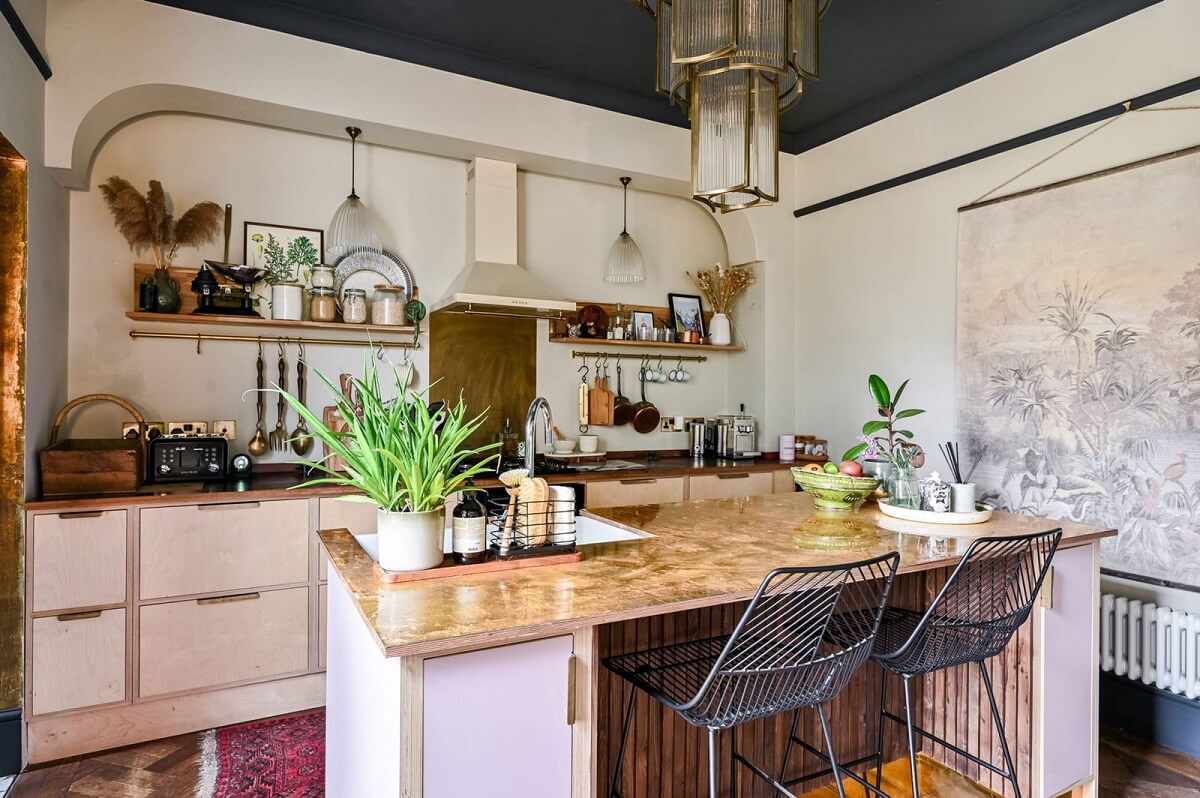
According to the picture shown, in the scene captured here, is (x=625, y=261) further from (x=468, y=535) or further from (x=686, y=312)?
(x=468, y=535)

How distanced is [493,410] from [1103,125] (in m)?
3.32

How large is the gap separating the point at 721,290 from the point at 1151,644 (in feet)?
9.83

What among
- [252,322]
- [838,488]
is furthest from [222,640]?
[838,488]

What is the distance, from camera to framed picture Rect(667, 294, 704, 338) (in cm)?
471

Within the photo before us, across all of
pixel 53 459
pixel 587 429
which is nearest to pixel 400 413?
pixel 53 459

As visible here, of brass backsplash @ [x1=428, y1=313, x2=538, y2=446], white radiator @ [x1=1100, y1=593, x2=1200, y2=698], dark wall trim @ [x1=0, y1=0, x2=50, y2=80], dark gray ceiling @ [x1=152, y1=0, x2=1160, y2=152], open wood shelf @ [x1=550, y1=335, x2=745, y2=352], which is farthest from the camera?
open wood shelf @ [x1=550, y1=335, x2=745, y2=352]

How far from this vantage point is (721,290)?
4.75 meters

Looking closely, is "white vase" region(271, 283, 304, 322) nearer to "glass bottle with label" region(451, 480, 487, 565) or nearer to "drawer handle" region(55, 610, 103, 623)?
"drawer handle" region(55, 610, 103, 623)

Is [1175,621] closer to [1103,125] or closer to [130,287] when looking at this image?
[1103,125]

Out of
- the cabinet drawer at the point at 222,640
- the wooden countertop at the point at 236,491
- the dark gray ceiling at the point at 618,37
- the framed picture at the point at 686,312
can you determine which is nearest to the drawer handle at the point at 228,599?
the cabinet drawer at the point at 222,640

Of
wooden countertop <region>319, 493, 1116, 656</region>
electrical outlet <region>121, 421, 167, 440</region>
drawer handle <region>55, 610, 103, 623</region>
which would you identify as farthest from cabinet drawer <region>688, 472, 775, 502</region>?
drawer handle <region>55, 610, 103, 623</region>

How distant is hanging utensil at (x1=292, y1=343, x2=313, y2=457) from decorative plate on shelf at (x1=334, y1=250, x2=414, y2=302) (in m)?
0.40

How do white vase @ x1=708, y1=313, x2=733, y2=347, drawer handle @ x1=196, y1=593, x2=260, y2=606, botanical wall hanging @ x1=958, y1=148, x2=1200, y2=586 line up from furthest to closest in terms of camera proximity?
white vase @ x1=708, y1=313, x2=733, y2=347 → drawer handle @ x1=196, y1=593, x2=260, y2=606 → botanical wall hanging @ x1=958, y1=148, x2=1200, y2=586

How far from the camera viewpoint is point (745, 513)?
252 centimetres
